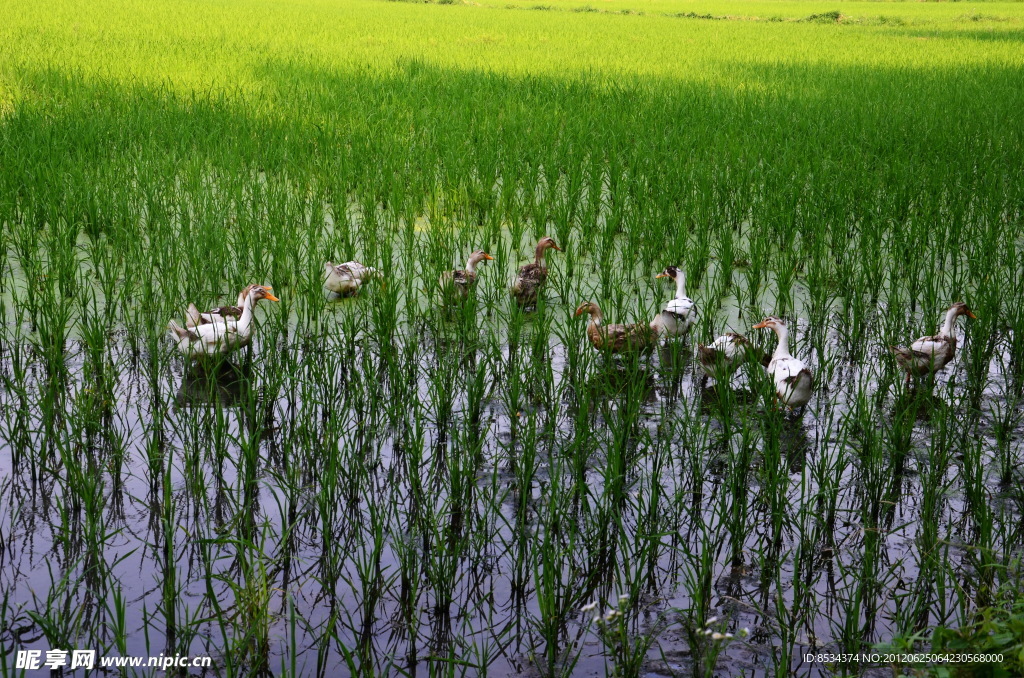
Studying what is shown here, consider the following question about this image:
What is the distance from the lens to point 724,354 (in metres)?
4.06

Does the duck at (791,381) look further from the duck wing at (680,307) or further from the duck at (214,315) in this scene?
the duck at (214,315)

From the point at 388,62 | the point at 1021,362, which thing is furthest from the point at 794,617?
the point at 388,62

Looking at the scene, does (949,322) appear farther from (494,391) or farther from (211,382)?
(211,382)

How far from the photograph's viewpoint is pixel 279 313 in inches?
196

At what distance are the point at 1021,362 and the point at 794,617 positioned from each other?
2.44 m

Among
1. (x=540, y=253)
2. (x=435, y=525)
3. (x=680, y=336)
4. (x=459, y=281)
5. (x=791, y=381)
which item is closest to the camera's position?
(x=435, y=525)

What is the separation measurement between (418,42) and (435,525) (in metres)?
17.4

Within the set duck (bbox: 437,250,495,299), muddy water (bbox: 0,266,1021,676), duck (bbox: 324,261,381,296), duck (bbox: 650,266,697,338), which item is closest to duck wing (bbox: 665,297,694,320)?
duck (bbox: 650,266,697,338)

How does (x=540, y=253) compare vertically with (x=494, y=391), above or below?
above

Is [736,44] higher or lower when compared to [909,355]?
higher

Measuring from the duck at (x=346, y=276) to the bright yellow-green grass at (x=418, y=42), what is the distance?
22.0 feet

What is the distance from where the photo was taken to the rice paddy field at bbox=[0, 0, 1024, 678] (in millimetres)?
2641

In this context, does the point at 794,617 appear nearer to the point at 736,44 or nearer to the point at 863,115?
the point at 863,115

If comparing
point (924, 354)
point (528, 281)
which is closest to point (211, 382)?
point (528, 281)
